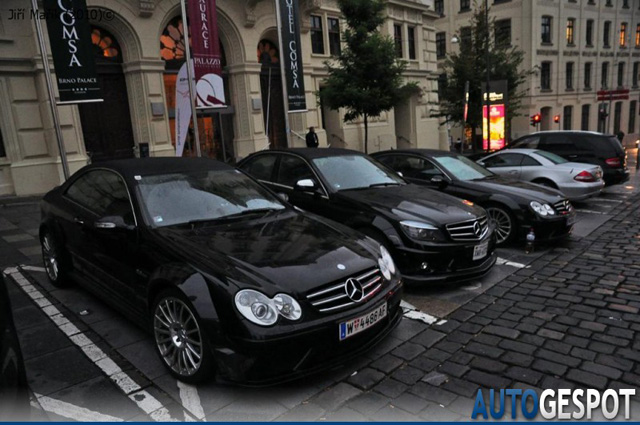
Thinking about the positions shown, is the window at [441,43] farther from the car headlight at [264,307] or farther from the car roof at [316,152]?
the car headlight at [264,307]

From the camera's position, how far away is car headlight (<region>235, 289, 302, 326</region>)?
2967 mm

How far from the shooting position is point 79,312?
4.66 metres

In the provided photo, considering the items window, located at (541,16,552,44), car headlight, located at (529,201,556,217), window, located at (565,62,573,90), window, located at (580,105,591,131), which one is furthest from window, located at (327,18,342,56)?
window, located at (580,105,591,131)

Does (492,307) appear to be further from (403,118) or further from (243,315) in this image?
(403,118)

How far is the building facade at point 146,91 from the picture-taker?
12.6 metres

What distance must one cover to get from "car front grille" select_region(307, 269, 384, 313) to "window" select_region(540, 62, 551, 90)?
4096cm

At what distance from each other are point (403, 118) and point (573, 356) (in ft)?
82.0

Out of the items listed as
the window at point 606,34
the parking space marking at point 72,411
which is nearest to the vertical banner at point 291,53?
the parking space marking at point 72,411

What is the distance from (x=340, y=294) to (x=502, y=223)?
4.70m

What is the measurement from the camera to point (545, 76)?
3859cm

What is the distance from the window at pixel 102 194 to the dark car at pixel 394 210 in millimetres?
2198

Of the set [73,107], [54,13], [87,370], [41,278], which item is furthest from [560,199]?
[73,107]

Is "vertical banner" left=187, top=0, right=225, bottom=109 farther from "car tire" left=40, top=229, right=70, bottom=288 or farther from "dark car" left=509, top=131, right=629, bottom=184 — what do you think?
"dark car" left=509, top=131, right=629, bottom=184

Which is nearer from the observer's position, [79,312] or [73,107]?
[79,312]
